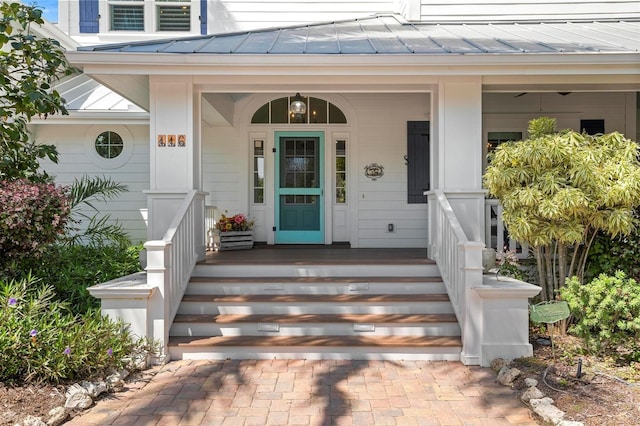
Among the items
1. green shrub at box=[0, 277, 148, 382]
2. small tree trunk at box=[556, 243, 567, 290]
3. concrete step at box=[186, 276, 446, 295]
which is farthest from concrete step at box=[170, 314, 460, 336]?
small tree trunk at box=[556, 243, 567, 290]

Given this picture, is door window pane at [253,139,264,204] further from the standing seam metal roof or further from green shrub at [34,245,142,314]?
green shrub at [34,245,142,314]

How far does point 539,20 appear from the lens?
7.66 m

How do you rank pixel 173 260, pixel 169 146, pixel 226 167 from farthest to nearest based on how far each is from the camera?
1. pixel 226 167
2. pixel 169 146
3. pixel 173 260

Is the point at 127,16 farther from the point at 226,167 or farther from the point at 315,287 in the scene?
the point at 315,287

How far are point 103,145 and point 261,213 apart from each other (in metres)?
3.01

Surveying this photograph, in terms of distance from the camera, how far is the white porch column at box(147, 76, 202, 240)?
5.42 metres

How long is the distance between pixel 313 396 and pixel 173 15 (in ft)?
24.8

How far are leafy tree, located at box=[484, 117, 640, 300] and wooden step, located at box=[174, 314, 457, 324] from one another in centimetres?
134

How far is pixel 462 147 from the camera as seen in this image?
5.52m

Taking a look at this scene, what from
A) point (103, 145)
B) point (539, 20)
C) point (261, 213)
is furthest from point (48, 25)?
point (539, 20)

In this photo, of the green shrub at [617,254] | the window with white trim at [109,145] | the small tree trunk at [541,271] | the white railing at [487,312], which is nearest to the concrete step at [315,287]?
the white railing at [487,312]

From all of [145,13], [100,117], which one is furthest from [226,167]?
[145,13]

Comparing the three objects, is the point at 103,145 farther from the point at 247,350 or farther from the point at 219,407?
the point at 219,407

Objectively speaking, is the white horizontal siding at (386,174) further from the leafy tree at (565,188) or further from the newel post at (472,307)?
the newel post at (472,307)
